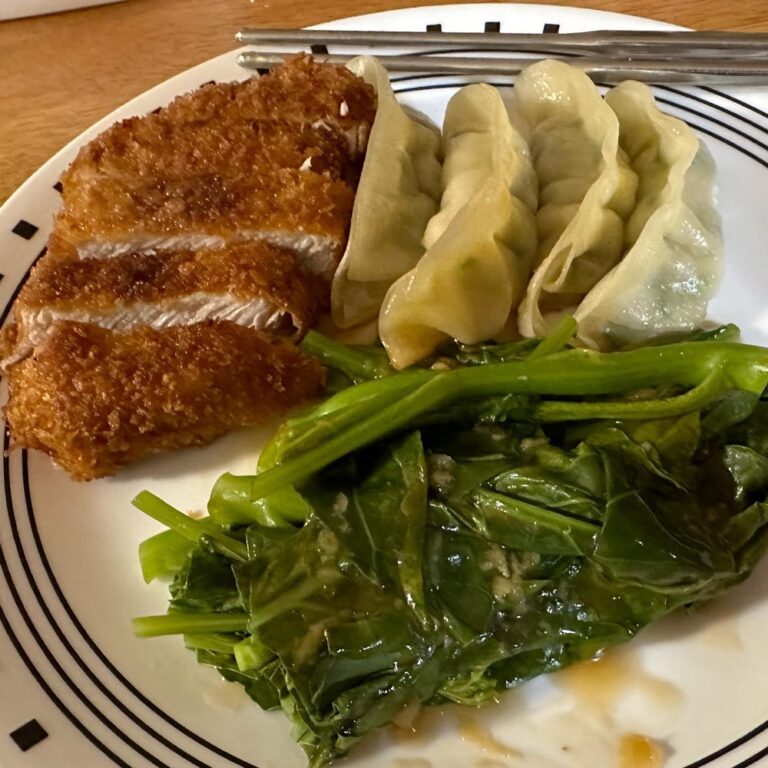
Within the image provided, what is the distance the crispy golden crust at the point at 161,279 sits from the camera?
6.98 feet

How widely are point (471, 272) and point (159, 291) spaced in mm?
858

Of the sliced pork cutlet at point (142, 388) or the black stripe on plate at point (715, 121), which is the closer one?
the sliced pork cutlet at point (142, 388)

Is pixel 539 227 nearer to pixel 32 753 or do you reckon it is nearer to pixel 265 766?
pixel 265 766

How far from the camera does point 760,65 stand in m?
2.41

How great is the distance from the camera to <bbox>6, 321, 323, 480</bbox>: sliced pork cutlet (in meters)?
2.04

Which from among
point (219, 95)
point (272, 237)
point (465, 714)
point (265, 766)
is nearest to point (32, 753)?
point (265, 766)

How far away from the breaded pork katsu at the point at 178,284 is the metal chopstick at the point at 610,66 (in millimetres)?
460

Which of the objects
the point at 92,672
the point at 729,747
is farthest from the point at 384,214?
the point at 729,747

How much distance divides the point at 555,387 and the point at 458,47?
1410 millimetres

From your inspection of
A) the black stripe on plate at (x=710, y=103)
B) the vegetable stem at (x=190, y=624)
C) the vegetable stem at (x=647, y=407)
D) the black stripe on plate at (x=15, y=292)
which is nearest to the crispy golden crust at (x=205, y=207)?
the black stripe on plate at (x=15, y=292)

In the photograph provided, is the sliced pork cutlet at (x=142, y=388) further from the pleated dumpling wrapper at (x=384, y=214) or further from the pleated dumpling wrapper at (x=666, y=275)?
the pleated dumpling wrapper at (x=666, y=275)

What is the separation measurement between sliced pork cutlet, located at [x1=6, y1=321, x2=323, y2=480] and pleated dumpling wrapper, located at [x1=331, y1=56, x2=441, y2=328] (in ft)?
0.97

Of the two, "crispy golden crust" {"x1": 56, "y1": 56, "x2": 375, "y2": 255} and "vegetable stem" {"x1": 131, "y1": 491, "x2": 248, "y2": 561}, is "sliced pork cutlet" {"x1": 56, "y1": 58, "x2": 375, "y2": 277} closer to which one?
"crispy golden crust" {"x1": 56, "y1": 56, "x2": 375, "y2": 255}

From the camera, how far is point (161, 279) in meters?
2.17
